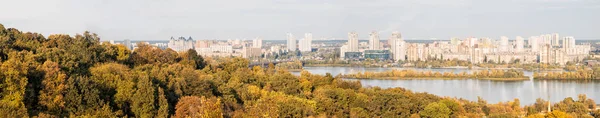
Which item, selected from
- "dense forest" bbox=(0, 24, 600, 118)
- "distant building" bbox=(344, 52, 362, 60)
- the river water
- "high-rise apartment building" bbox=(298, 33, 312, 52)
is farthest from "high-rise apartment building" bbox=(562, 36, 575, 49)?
"dense forest" bbox=(0, 24, 600, 118)

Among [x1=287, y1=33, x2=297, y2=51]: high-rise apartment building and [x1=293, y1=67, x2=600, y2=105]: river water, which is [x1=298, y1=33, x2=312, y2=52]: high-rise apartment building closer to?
[x1=287, y1=33, x2=297, y2=51]: high-rise apartment building

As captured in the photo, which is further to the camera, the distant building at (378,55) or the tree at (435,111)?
the distant building at (378,55)

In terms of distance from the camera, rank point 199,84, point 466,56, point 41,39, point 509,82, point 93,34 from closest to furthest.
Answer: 1. point 199,84
2. point 41,39
3. point 93,34
4. point 509,82
5. point 466,56

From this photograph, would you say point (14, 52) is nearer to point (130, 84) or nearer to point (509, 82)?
point (130, 84)

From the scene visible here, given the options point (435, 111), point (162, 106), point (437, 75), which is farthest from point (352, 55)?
point (162, 106)

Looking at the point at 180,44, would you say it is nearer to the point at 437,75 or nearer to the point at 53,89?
the point at 437,75

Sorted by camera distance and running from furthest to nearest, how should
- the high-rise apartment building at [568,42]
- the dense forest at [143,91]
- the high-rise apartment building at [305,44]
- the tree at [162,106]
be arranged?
the high-rise apartment building at [305,44], the high-rise apartment building at [568,42], the tree at [162,106], the dense forest at [143,91]

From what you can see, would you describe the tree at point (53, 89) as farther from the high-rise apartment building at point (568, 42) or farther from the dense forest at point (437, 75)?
the high-rise apartment building at point (568, 42)

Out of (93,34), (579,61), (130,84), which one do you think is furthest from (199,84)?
(579,61)

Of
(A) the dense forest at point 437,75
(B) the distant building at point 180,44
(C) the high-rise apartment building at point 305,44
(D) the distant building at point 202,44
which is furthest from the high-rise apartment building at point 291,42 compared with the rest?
(A) the dense forest at point 437,75
